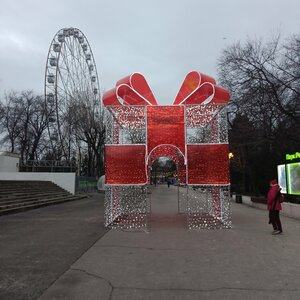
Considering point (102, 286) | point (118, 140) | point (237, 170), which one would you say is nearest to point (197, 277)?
point (102, 286)

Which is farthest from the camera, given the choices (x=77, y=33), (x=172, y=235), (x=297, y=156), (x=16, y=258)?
(x=77, y=33)

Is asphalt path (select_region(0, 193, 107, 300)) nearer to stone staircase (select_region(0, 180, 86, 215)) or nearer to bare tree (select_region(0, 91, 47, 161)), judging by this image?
stone staircase (select_region(0, 180, 86, 215))

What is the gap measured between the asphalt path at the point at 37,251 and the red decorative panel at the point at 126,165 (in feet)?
6.10

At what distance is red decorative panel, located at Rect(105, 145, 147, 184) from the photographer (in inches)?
482

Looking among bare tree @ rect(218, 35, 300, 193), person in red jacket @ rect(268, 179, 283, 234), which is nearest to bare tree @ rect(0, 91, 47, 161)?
bare tree @ rect(218, 35, 300, 193)

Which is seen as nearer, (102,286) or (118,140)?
(102,286)

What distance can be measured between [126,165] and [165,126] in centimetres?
205

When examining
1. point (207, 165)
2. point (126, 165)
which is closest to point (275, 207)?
point (207, 165)

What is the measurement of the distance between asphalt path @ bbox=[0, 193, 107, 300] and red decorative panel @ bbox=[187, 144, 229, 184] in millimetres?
3583

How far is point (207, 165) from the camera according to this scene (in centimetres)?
1223

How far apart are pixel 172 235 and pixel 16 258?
15.6 ft

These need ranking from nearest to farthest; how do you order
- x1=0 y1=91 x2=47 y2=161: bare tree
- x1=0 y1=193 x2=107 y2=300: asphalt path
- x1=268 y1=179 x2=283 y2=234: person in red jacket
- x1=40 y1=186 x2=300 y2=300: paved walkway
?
x1=40 y1=186 x2=300 y2=300: paved walkway → x1=0 y1=193 x2=107 y2=300: asphalt path → x1=268 y1=179 x2=283 y2=234: person in red jacket → x1=0 y1=91 x2=47 y2=161: bare tree

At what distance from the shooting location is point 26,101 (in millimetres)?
53000

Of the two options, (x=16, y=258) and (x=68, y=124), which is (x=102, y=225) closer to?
(x=16, y=258)
